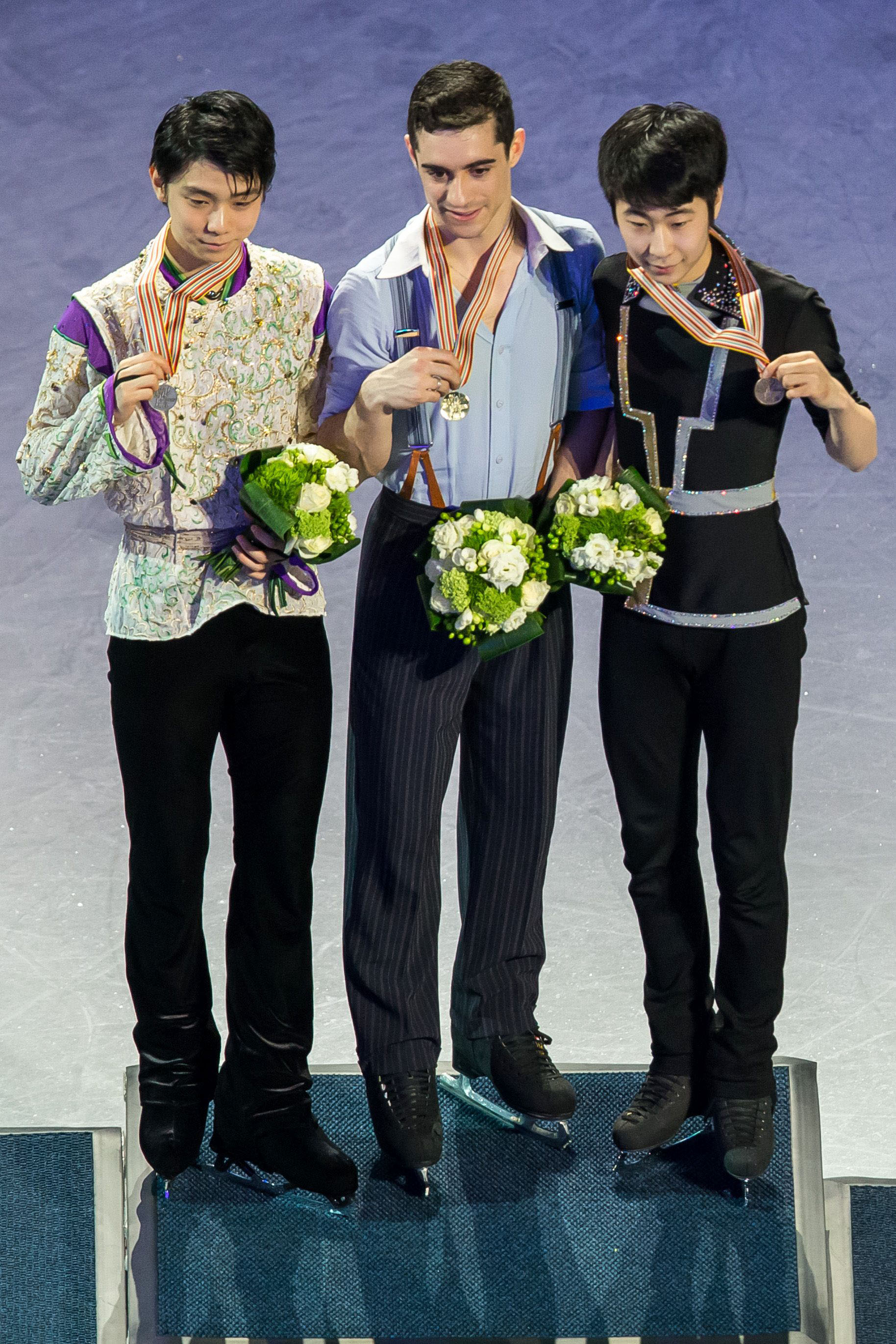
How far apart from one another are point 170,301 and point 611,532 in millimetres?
1059

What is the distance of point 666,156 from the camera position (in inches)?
155

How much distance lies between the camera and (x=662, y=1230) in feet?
15.1

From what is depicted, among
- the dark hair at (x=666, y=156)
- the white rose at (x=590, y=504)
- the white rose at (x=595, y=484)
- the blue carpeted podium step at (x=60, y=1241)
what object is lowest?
the blue carpeted podium step at (x=60, y=1241)

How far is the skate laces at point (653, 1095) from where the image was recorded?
4508mm

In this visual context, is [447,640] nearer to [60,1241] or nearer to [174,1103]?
[174,1103]

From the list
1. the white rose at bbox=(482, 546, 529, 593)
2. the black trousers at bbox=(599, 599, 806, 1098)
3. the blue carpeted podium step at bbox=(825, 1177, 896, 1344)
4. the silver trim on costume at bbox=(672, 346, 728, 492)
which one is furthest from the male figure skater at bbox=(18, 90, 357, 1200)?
the blue carpeted podium step at bbox=(825, 1177, 896, 1344)

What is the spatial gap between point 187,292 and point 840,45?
176 inches

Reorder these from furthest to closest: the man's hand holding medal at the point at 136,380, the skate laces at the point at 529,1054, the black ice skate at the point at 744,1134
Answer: the skate laces at the point at 529,1054, the black ice skate at the point at 744,1134, the man's hand holding medal at the point at 136,380

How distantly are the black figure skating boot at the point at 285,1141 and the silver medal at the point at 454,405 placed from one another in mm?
1616

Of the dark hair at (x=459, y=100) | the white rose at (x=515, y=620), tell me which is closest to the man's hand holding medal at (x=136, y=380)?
the dark hair at (x=459, y=100)

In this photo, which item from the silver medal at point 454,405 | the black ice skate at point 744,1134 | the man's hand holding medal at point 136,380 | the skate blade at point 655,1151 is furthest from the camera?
the skate blade at point 655,1151

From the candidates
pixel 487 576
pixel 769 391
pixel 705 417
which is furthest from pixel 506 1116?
pixel 769 391

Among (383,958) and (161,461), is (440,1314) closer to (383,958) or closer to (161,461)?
(383,958)

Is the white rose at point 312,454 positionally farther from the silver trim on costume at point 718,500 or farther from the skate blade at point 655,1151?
the skate blade at point 655,1151
